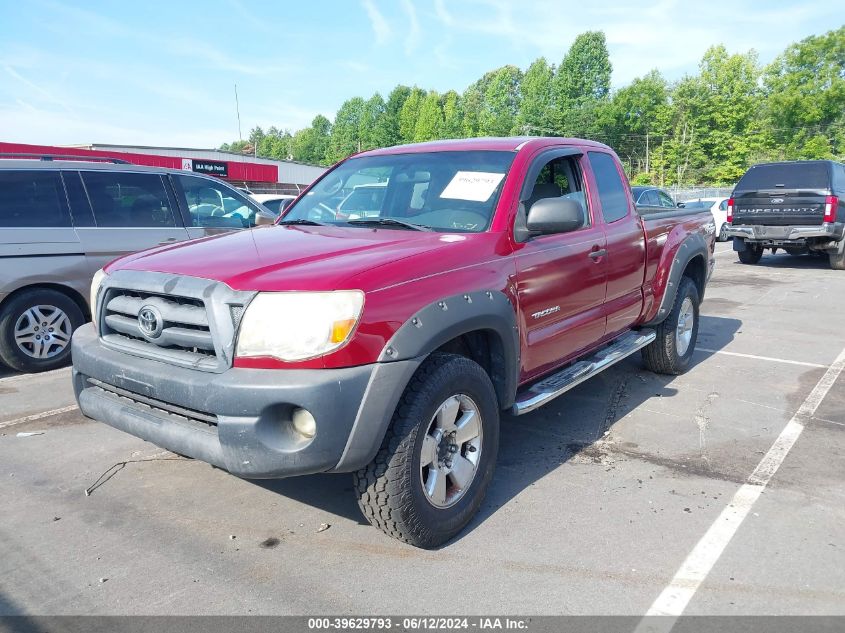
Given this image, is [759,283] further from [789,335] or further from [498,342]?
[498,342]

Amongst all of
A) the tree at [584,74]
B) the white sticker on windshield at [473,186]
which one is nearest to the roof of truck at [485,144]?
the white sticker on windshield at [473,186]

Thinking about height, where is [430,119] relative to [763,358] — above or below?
above

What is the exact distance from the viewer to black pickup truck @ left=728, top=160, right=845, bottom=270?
1241cm

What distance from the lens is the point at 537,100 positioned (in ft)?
264

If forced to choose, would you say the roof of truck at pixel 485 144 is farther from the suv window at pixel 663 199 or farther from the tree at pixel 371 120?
the tree at pixel 371 120

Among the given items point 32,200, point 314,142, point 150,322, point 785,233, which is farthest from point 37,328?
point 314,142

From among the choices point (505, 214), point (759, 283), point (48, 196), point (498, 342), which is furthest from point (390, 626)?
point (759, 283)

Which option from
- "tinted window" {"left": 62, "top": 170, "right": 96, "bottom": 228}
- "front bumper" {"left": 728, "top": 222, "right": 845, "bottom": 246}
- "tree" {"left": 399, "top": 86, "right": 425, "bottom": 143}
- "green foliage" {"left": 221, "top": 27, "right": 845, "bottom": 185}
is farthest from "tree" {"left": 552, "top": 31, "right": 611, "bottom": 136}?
"tinted window" {"left": 62, "top": 170, "right": 96, "bottom": 228}

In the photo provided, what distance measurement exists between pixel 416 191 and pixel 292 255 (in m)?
1.14

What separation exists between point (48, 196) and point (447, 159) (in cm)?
405

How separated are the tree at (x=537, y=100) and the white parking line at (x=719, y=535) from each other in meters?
73.1

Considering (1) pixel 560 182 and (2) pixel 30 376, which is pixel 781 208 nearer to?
(1) pixel 560 182

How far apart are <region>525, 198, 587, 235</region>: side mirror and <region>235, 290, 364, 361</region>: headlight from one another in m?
1.27

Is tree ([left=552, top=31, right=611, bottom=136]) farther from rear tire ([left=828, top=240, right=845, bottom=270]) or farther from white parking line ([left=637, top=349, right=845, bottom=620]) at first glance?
white parking line ([left=637, top=349, right=845, bottom=620])
